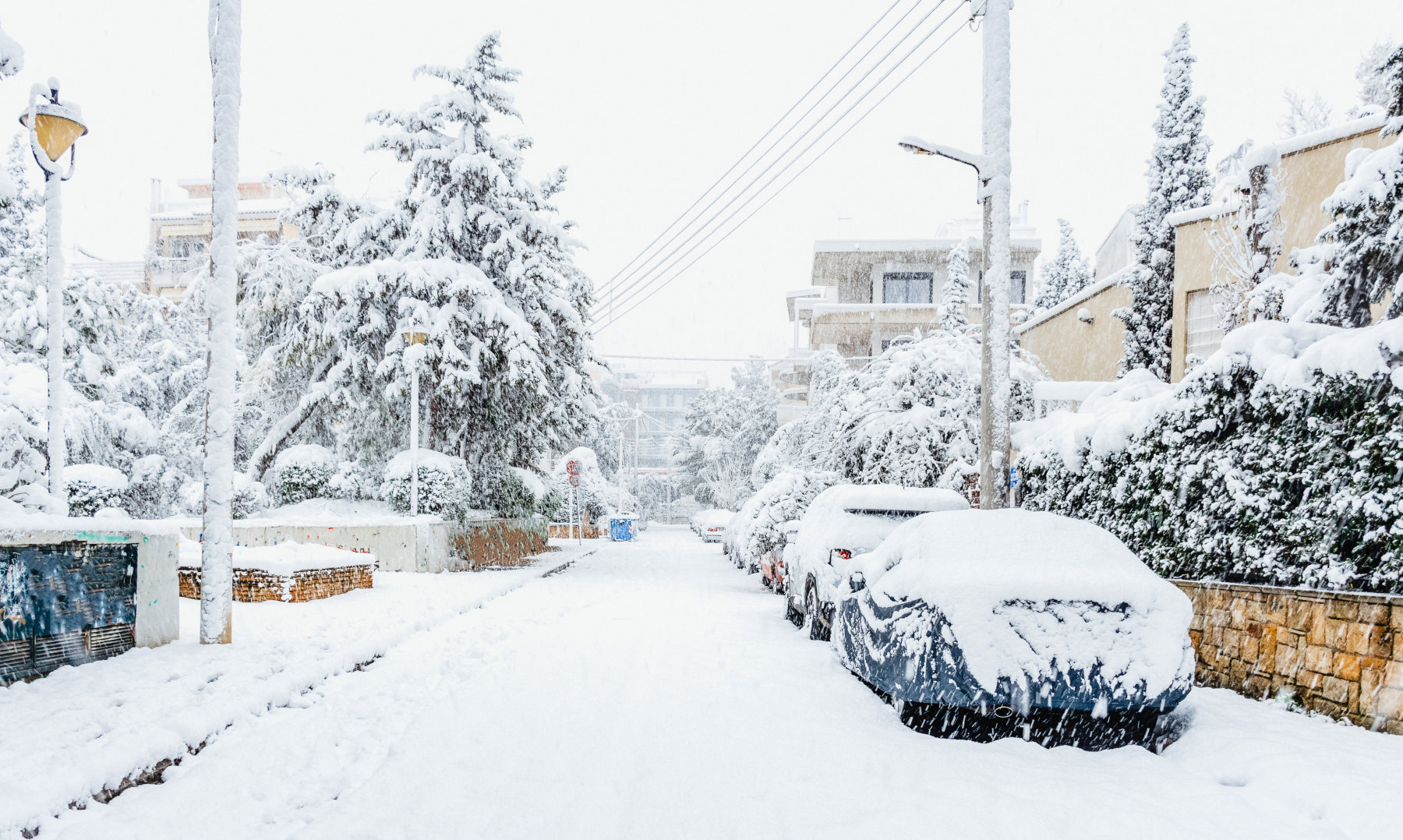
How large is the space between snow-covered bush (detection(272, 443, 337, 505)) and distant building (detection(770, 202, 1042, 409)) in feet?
69.9

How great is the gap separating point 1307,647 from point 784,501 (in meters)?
14.4

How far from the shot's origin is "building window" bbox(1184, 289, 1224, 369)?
17641mm

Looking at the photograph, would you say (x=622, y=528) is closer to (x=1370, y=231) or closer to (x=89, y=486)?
(x=89, y=486)

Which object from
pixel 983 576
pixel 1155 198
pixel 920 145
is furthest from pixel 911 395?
pixel 983 576

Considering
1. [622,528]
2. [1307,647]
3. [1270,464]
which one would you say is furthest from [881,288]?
[1307,647]

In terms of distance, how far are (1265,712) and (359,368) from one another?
2120 centimetres

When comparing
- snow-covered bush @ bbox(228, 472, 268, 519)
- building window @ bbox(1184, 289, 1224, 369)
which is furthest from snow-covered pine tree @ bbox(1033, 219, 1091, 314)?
snow-covered bush @ bbox(228, 472, 268, 519)

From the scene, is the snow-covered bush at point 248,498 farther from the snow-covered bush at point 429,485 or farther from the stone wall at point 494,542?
the stone wall at point 494,542

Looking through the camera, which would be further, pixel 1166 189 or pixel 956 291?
pixel 956 291

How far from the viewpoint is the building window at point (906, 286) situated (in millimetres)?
42844

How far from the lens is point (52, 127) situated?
32.6 ft

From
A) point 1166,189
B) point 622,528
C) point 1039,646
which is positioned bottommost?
point 622,528

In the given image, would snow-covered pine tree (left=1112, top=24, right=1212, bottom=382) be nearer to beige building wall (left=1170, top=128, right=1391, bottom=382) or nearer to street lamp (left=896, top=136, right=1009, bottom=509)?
beige building wall (left=1170, top=128, right=1391, bottom=382)

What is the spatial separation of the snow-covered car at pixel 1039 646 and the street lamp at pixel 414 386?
16.0 m
